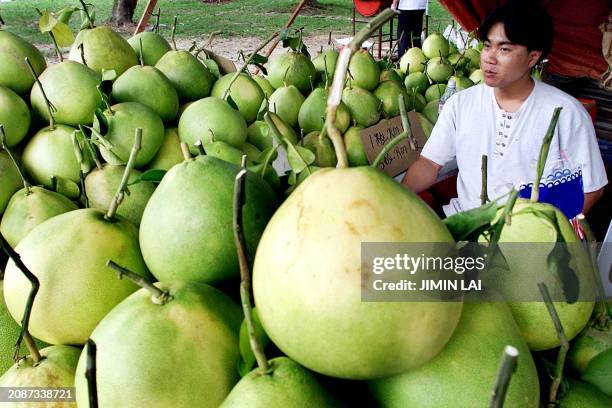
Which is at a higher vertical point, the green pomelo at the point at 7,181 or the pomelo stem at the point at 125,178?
the pomelo stem at the point at 125,178

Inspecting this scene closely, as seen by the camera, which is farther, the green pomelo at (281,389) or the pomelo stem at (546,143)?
the pomelo stem at (546,143)

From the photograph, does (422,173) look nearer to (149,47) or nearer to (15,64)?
(149,47)

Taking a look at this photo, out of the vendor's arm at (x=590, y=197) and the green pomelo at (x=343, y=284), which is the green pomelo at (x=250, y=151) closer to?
the green pomelo at (x=343, y=284)

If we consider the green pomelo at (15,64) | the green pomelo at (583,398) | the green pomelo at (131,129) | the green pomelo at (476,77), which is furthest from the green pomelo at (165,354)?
the green pomelo at (476,77)

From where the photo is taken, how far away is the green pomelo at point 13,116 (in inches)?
52.1

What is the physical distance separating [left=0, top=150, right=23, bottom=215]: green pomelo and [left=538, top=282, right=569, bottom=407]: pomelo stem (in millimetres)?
1283

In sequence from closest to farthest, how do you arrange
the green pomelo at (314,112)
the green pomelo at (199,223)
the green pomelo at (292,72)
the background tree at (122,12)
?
the green pomelo at (199,223), the green pomelo at (314,112), the green pomelo at (292,72), the background tree at (122,12)

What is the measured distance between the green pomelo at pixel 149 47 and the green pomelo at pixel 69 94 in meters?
0.39

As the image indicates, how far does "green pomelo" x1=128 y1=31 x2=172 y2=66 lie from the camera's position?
1816 millimetres

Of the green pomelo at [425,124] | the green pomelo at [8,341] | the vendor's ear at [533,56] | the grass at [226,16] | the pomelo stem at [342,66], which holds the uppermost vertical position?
the pomelo stem at [342,66]

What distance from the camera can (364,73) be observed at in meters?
2.49

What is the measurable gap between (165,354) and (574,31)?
365cm

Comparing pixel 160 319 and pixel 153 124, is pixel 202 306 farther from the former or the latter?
pixel 153 124

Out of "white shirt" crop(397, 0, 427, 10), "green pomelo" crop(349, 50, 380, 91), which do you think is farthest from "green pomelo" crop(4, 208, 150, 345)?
"white shirt" crop(397, 0, 427, 10)
